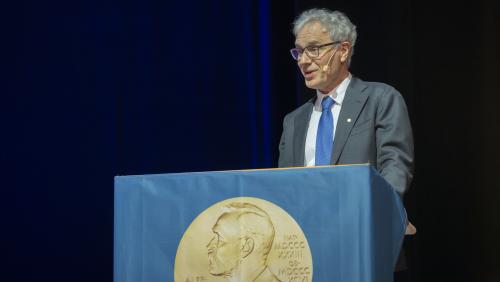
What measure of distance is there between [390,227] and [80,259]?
77.7 inches

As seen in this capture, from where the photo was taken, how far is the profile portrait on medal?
5.69ft

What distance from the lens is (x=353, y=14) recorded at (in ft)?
11.9

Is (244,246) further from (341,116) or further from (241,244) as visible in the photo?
(341,116)

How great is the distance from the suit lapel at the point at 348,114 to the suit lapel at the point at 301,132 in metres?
0.17

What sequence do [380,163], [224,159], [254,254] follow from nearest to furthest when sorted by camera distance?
[254,254], [380,163], [224,159]

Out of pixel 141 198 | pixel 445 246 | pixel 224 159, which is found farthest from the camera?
pixel 224 159

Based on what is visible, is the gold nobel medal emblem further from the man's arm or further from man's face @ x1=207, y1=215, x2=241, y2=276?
the man's arm

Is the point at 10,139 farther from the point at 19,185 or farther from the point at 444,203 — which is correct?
the point at 444,203

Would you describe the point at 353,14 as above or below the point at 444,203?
above

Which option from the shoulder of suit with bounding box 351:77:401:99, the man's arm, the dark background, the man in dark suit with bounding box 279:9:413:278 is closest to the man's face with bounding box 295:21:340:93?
the man in dark suit with bounding box 279:9:413:278

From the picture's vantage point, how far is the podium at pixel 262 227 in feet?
5.57

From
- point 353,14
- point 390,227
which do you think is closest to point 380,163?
point 390,227

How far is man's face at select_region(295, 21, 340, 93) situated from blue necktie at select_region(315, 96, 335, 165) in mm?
93

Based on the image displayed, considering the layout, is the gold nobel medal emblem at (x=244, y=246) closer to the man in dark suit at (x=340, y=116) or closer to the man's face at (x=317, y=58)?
the man in dark suit at (x=340, y=116)
